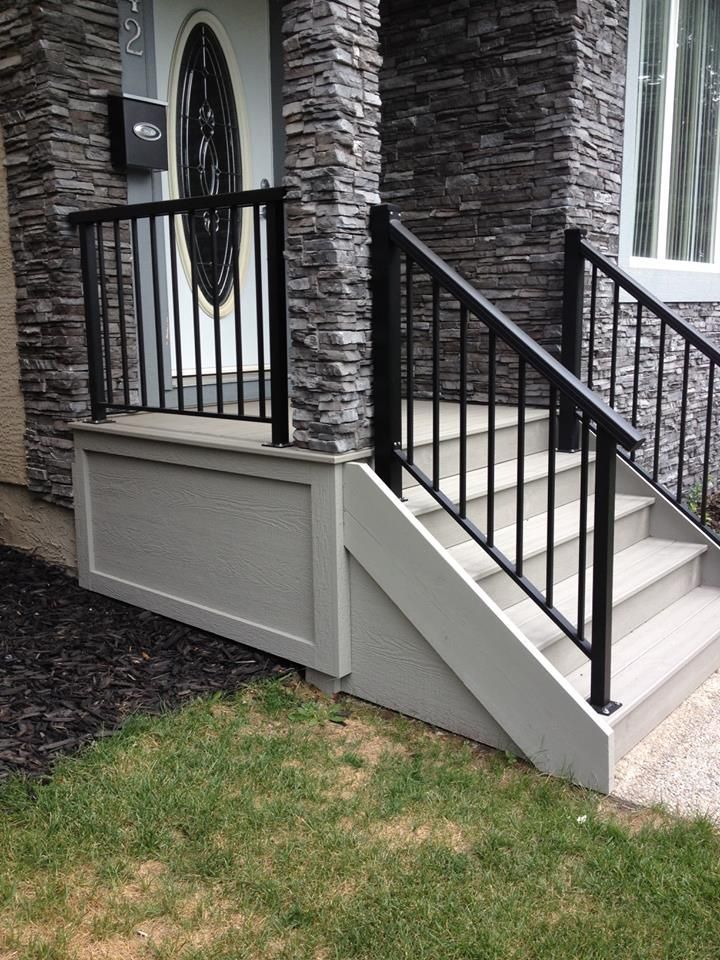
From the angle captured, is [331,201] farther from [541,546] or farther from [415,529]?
[541,546]

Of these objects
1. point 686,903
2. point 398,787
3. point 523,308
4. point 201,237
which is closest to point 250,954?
point 398,787

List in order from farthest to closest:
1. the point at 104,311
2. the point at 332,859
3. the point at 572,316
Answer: the point at 572,316 → the point at 104,311 → the point at 332,859

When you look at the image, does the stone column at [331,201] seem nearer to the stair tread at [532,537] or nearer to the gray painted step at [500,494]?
the gray painted step at [500,494]

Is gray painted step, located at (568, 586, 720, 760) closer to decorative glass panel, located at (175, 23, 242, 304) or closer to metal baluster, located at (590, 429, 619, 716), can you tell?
metal baluster, located at (590, 429, 619, 716)

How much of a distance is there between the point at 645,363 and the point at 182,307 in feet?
8.43

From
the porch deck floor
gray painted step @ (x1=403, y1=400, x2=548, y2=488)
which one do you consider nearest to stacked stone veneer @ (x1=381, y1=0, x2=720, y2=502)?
gray painted step @ (x1=403, y1=400, x2=548, y2=488)

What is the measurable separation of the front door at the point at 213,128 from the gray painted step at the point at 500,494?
157 centimetres

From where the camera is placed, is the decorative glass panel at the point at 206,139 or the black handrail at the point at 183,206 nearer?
the black handrail at the point at 183,206

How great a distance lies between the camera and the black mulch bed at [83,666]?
2.86 meters

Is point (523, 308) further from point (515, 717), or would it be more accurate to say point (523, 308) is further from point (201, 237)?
point (515, 717)

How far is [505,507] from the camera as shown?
3.55 metres

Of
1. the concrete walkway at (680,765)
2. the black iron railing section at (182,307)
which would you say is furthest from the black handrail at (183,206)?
the concrete walkway at (680,765)

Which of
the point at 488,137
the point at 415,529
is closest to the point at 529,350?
the point at 415,529

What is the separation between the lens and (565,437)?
421 centimetres
